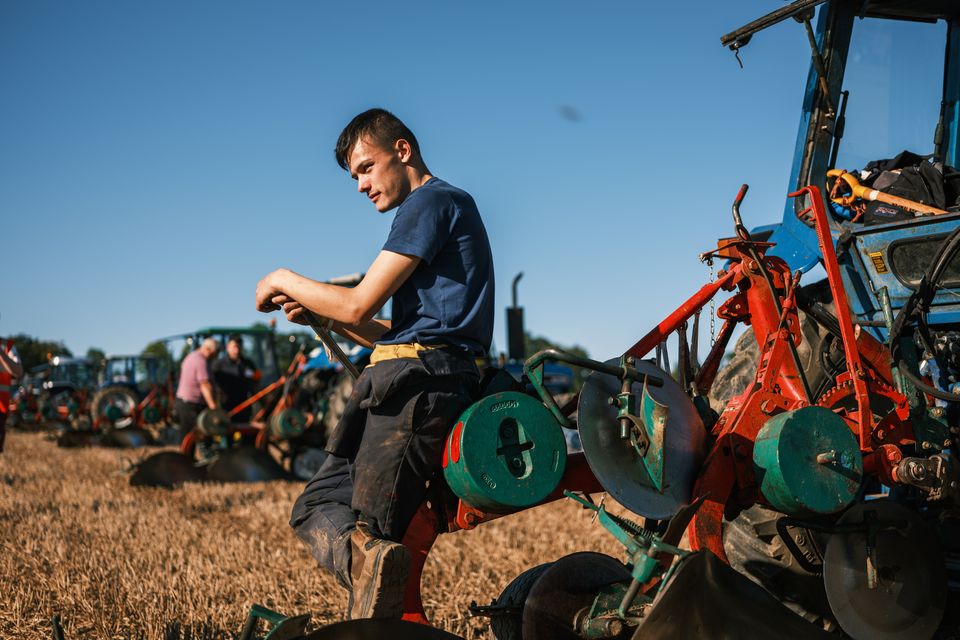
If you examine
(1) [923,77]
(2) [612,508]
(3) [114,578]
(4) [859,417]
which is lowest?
(2) [612,508]

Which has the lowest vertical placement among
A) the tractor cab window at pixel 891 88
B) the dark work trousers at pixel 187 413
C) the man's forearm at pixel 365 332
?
the dark work trousers at pixel 187 413

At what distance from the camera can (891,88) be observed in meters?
4.17

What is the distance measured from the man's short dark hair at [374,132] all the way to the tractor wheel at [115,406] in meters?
14.9

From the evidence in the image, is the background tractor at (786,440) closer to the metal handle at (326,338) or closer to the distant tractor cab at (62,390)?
the metal handle at (326,338)

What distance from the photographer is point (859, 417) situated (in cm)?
272

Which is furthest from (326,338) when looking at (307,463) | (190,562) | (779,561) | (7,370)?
(307,463)

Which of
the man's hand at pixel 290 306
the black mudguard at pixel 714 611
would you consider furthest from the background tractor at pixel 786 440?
the man's hand at pixel 290 306

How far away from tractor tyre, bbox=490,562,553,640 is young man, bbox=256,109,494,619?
A: 0.49m

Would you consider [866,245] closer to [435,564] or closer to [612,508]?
[435,564]

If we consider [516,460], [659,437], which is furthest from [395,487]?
[659,437]

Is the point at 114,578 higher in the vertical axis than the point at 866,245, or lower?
lower

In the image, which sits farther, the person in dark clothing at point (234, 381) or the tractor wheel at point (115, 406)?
the tractor wheel at point (115, 406)

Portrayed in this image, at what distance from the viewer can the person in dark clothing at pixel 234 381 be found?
37.3 ft

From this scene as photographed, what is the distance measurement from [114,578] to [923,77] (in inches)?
174
